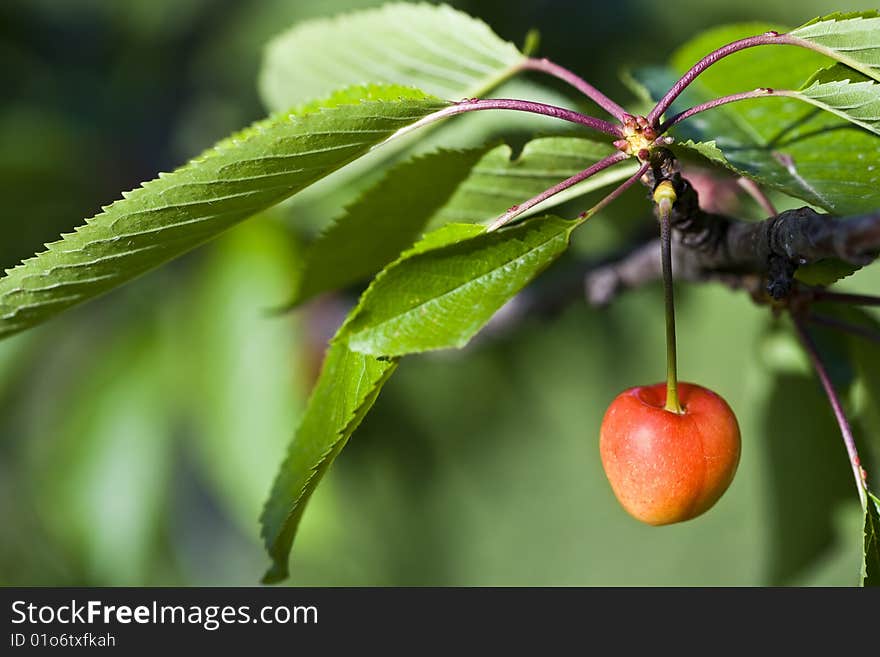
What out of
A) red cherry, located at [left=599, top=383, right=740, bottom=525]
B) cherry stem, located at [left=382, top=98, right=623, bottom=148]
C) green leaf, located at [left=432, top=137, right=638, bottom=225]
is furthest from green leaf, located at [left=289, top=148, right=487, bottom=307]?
red cherry, located at [left=599, top=383, right=740, bottom=525]

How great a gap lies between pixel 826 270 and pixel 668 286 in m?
0.13

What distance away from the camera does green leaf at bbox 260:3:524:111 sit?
0.83 metres

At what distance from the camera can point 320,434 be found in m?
0.66

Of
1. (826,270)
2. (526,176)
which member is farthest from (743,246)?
(526,176)

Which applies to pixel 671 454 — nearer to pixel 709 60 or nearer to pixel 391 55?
pixel 709 60

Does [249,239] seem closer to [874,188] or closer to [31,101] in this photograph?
[31,101]

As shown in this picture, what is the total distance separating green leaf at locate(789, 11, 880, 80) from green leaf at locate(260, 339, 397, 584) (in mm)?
376

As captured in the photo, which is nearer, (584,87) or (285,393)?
(584,87)

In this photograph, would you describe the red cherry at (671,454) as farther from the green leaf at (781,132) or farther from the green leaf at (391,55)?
the green leaf at (391,55)

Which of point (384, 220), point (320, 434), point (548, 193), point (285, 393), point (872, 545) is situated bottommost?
point (872, 545)

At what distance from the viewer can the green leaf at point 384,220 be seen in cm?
77

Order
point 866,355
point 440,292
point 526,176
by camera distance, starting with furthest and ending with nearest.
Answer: point 866,355 < point 526,176 < point 440,292
